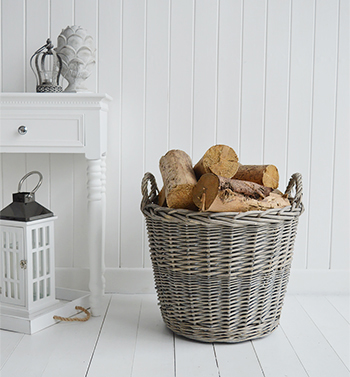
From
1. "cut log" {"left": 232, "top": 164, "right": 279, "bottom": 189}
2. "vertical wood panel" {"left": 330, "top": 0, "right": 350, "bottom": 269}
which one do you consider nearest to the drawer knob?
"cut log" {"left": 232, "top": 164, "right": 279, "bottom": 189}

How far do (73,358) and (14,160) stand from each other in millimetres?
986

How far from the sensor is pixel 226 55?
198 cm

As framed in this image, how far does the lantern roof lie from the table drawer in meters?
0.19

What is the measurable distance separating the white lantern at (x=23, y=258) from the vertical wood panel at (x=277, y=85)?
3.29 feet

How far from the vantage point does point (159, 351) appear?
1426 mm

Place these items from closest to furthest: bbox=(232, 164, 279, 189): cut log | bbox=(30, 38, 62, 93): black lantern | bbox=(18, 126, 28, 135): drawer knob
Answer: bbox=(232, 164, 279, 189): cut log, bbox=(18, 126, 28, 135): drawer knob, bbox=(30, 38, 62, 93): black lantern

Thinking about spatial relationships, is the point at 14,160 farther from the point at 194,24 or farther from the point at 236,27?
the point at 236,27

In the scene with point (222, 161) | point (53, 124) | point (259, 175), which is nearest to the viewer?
point (222, 161)

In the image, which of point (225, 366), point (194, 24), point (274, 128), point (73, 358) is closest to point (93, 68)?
point (194, 24)

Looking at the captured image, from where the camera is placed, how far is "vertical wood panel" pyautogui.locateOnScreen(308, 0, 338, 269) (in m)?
1.98

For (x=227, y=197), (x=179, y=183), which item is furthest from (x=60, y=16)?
(x=227, y=197)

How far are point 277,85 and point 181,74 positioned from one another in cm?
42

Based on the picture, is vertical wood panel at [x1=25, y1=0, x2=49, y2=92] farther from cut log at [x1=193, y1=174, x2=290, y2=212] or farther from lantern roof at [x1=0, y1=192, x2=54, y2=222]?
cut log at [x1=193, y1=174, x2=290, y2=212]

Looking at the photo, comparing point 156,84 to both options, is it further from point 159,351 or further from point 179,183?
point 159,351
